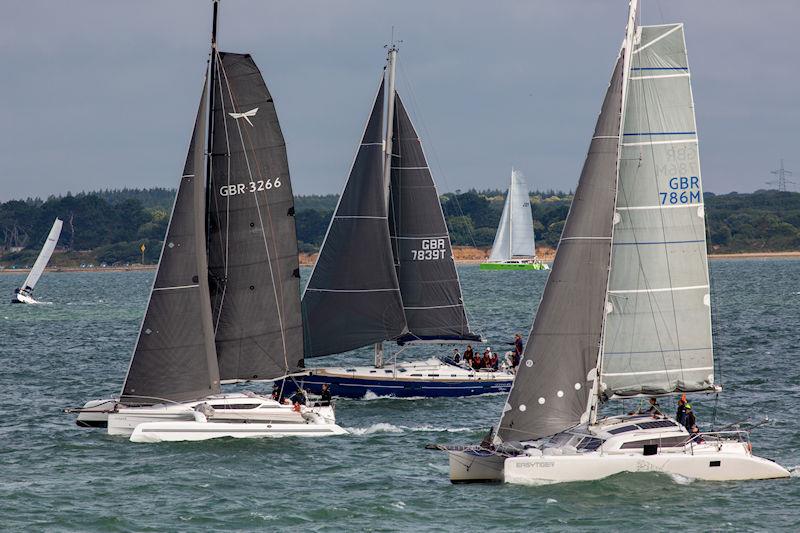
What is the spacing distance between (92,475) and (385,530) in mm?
8834

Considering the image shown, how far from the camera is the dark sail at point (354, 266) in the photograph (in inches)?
1820

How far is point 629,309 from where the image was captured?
3130 centimetres

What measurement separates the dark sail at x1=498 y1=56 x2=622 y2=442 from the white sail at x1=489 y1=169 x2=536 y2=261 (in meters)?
145

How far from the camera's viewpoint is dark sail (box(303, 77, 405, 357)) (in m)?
46.2

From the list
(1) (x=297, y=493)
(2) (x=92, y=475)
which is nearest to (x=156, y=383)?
(2) (x=92, y=475)

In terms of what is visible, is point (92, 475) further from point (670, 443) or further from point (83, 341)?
point (83, 341)

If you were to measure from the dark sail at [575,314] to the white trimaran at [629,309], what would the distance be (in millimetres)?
23

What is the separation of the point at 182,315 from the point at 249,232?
3035mm

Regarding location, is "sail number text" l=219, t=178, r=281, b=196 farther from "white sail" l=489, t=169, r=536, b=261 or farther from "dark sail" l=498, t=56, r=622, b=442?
"white sail" l=489, t=169, r=536, b=261

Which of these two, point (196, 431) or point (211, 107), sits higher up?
point (211, 107)

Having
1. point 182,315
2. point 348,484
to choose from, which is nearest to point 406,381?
point 182,315

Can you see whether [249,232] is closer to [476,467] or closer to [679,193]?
[476,467]

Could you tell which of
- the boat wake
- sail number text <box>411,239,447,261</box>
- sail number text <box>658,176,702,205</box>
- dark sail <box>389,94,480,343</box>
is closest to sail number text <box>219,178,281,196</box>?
the boat wake

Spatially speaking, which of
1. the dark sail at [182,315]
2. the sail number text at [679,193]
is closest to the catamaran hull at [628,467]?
the sail number text at [679,193]
